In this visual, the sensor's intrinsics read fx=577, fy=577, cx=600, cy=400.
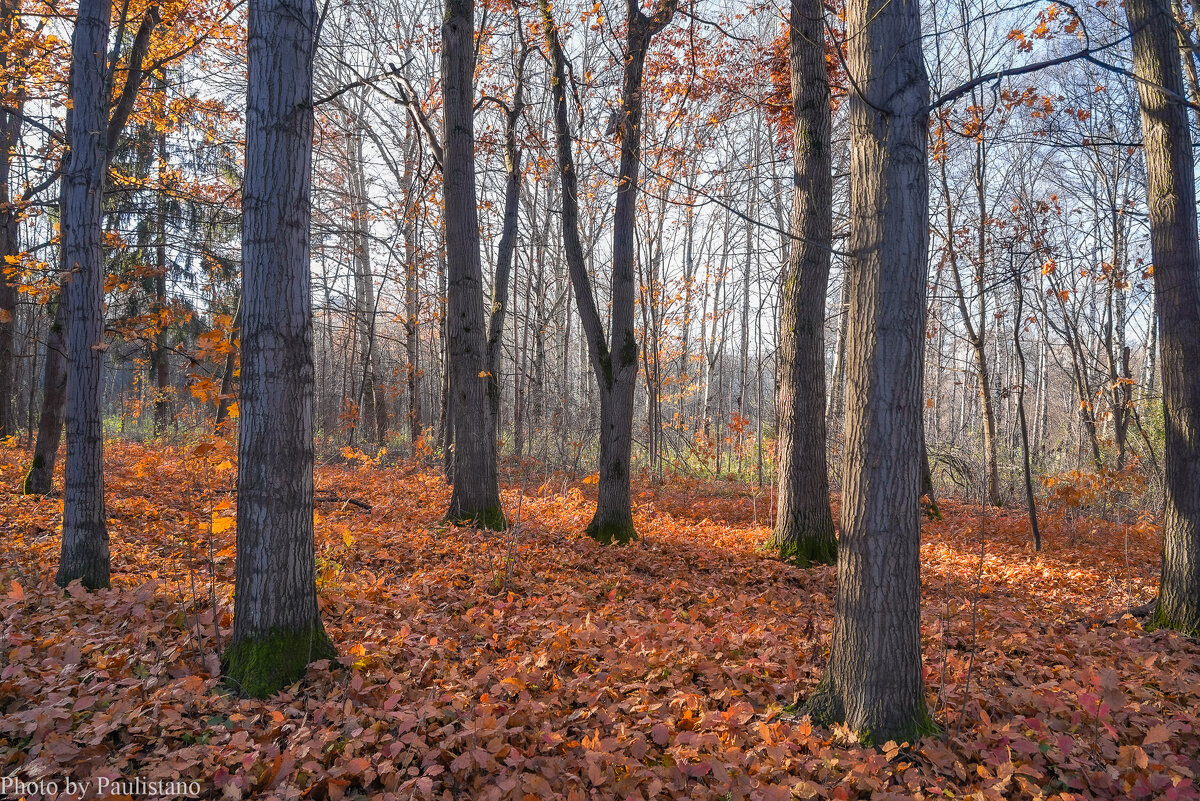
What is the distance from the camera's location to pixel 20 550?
4992 millimetres

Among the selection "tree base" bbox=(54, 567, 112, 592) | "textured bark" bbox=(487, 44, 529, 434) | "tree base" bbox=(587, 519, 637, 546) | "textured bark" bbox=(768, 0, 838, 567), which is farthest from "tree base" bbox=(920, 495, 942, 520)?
"tree base" bbox=(54, 567, 112, 592)

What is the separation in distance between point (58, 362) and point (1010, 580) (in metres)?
12.1

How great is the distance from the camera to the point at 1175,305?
14.2 ft

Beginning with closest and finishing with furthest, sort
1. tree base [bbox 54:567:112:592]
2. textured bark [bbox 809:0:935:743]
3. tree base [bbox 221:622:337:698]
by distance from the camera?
textured bark [bbox 809:0:935:743], tree base [bbox 221:622:337:698], tree base [bbox 54:567:112:592]

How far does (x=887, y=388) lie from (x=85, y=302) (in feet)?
17.7

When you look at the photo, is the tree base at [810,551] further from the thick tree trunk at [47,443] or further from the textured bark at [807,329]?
the thick tree trunk at [47,443]

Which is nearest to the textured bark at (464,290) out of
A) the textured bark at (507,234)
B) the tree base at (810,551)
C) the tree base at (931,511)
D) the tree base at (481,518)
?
the tree base at (481,518)

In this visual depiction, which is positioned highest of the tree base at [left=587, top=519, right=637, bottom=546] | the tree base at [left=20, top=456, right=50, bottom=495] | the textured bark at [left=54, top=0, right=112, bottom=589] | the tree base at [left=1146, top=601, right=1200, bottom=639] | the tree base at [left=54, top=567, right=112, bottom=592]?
the textured bark at [left=54, top=0, right=112, bottom=589]

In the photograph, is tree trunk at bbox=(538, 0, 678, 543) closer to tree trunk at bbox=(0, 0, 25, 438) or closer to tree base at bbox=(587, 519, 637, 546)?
tree base at bbox=(587, 519, 637, 546)

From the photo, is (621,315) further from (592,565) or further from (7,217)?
(7,217)

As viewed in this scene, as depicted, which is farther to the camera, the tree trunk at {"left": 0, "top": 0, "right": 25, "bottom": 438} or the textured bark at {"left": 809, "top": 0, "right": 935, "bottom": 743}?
the tree trunk at {"left": 0, "top": 0, "right": 25, "bottom": 438}

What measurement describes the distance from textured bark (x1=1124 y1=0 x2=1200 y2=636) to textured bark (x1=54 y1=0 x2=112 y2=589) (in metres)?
7.74

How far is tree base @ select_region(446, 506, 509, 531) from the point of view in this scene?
6.97 metres

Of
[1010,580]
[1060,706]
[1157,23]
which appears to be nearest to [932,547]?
[1010,580]
